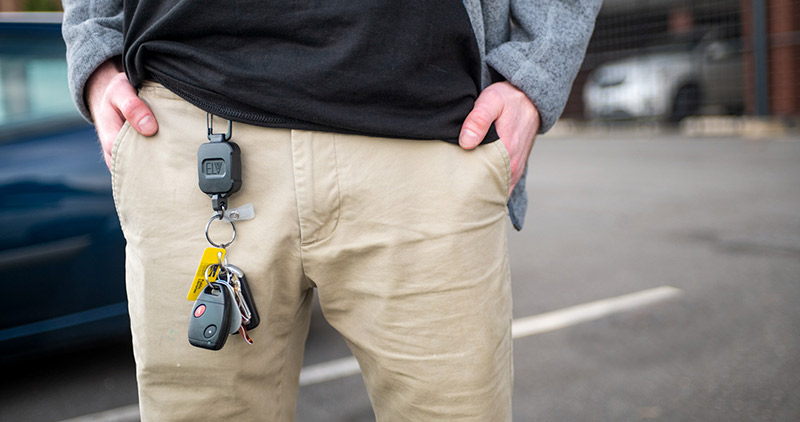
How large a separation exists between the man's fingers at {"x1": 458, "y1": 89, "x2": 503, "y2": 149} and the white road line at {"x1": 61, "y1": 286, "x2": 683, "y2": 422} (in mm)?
1987

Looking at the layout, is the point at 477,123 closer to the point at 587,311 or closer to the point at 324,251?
the point at 324,251

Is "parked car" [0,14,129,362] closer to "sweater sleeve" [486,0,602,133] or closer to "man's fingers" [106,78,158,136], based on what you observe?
"man's fingers" [106,78,158,136]

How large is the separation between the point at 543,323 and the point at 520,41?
95.5 inches

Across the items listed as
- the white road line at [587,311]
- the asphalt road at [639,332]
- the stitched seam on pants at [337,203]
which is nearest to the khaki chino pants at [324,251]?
the stitched seam on pants at [337,203]

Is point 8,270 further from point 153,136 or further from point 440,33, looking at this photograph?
point 440,33

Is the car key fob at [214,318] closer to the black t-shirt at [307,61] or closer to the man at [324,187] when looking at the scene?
the man at [324,187]

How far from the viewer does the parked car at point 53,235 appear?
2.45 m

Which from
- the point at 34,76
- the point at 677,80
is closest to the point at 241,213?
the point at 34,76

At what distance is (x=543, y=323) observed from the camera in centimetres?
332

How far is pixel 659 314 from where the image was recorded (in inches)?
131

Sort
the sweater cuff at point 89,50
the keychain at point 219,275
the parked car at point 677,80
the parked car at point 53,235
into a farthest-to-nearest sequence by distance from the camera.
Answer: the parked car at point 677,80, the parked car at point 53,235, the sweater cuff at point 89,50, the keychain at point 219,275

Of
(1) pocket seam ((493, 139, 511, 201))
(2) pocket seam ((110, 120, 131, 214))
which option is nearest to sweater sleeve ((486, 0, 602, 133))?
(1) pocket seam ((493, 139, 511, 201))

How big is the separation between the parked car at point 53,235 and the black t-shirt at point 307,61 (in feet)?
5.85

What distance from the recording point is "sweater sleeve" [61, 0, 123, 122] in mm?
1034
